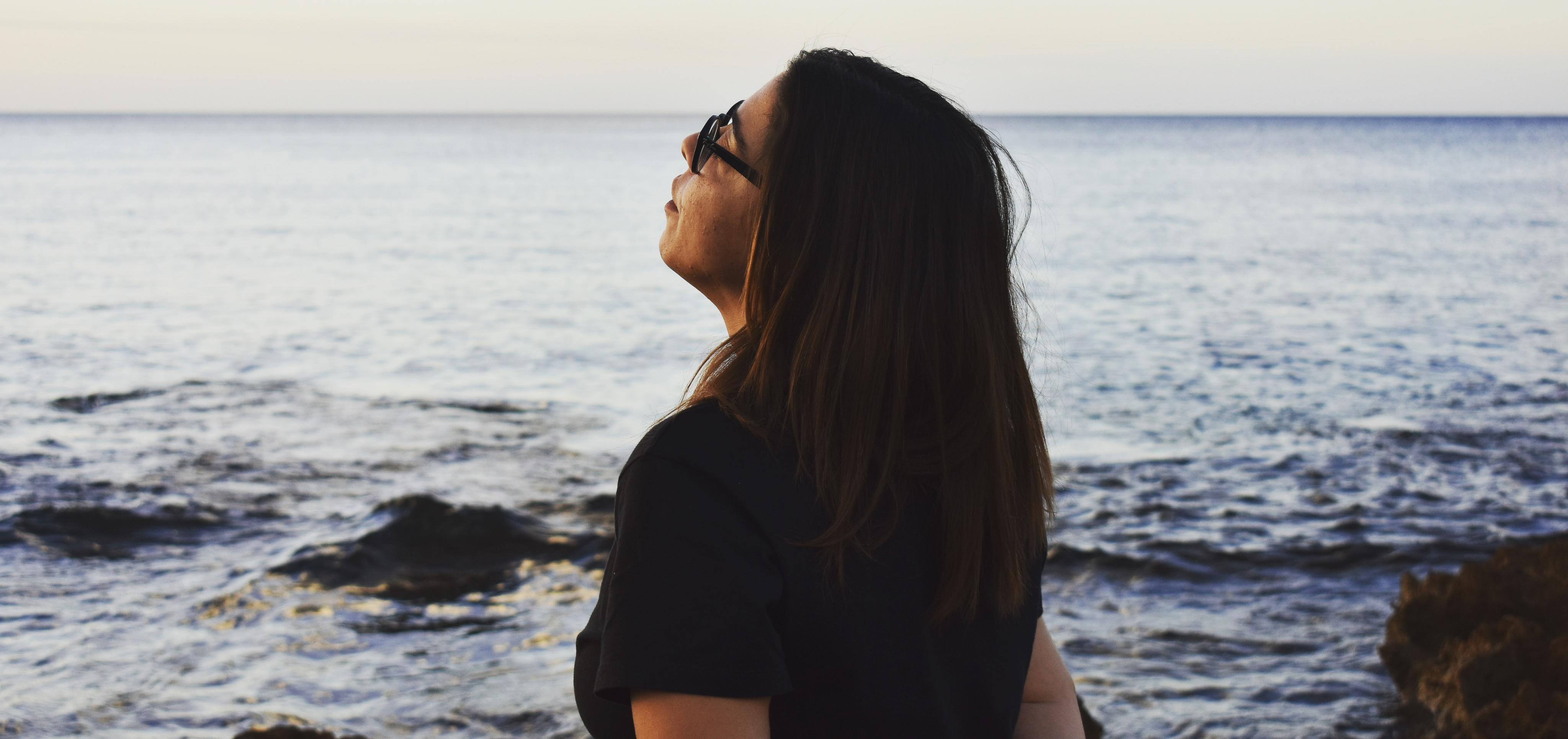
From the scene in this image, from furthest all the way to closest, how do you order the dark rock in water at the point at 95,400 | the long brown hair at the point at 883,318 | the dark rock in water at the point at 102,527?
the dark rock in water at the point at 95,400, the dark rock in water at the point at 102,527, the long brown hair at the point at 883,318

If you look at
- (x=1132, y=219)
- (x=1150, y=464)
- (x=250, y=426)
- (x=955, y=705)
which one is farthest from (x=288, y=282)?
(x=1132, y=219)

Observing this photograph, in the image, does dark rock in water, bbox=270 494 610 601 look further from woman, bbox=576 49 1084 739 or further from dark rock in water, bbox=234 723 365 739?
woman, bbox=576 49 1084 739

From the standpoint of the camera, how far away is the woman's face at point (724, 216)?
1.67 meters

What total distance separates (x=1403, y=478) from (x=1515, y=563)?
5.18m

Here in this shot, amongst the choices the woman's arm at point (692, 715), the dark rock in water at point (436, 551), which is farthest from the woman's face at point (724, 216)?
the dark rock in water at point (436, 551)

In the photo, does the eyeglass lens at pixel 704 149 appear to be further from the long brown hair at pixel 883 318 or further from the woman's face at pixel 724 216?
the long brown hair at pixel 883 318

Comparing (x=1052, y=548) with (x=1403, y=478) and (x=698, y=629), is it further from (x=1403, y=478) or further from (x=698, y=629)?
(x=698, y=629)

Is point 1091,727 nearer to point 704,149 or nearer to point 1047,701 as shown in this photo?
point 1047,701

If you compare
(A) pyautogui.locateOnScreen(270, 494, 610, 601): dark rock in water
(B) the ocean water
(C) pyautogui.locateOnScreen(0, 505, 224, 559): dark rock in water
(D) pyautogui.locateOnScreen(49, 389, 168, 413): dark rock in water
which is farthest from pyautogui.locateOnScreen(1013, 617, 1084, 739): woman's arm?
(D) pyautogui.locateOnScreen(49, 389, 168, 413): dark rock in water

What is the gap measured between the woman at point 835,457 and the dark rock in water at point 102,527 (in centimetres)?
858

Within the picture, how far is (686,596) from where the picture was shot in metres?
1.30

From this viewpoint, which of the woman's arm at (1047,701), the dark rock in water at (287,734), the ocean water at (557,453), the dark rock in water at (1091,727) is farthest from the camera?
the ocean water at (557,453)

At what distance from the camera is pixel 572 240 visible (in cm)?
3584

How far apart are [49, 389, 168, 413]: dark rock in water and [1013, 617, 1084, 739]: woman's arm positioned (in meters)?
13.6
